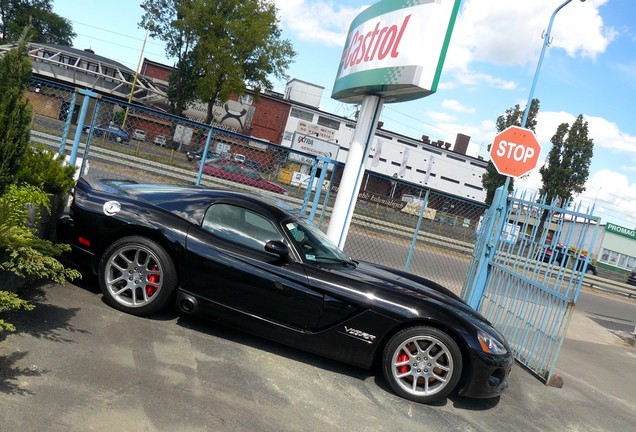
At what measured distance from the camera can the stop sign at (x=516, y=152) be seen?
9.47m

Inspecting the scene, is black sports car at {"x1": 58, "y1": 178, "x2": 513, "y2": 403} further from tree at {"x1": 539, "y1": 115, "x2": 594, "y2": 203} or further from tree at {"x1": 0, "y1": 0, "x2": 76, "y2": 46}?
tree at {"x1": 0, "y1": 0, "x2": 76, "y2": 46}

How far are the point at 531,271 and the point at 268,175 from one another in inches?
174

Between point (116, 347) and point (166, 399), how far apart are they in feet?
2.89

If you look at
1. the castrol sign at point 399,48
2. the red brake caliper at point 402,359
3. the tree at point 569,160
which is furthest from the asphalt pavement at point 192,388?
the tree at point 569,160

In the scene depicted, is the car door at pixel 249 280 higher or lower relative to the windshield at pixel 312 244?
lower

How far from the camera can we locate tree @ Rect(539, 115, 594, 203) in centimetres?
4212

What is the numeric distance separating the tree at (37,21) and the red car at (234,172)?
6090 cm

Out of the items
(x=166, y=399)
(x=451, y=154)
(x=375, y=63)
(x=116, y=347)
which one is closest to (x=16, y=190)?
(x=116, y=347)

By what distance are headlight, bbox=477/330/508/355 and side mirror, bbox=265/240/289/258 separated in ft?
6.01

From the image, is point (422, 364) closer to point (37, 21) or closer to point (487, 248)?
point (487, 248)

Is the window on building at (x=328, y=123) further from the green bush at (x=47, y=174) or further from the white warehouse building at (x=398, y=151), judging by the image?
the green bush at (x=47, y=174)

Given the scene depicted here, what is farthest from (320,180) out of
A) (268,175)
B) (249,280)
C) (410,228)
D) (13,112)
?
(13,112)

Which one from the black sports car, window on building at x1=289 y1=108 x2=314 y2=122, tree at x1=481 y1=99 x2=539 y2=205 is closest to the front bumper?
the black sports car

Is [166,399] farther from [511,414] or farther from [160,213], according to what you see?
[511,414]
